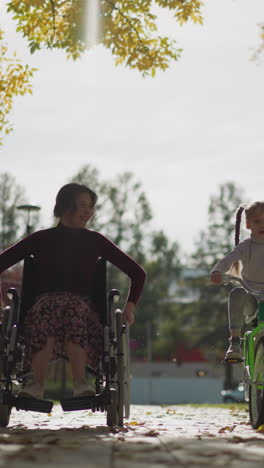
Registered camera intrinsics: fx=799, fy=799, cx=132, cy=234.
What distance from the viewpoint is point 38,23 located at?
10852 millimetres

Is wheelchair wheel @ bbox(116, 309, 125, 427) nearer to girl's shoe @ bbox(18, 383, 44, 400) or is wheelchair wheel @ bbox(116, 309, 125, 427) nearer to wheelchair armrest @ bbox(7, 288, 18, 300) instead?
girl's shoe @ bbox(18, 383, 44, 400)

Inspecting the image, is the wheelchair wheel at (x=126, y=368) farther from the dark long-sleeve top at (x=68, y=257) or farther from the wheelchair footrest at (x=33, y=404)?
the wheelchair footrest at (x=33, y=404)

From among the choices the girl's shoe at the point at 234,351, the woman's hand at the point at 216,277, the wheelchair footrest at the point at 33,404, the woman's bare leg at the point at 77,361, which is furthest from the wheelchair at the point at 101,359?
the girl's shoe at the point at 234,351

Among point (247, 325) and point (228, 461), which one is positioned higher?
point (247, 325)

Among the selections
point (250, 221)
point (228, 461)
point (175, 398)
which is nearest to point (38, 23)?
point (250, 221)

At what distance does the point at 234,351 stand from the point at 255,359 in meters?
0.42

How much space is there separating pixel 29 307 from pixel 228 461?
2376mm

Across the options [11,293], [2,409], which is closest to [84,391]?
[2,409]

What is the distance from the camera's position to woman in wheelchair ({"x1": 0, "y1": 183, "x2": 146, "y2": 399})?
509cm

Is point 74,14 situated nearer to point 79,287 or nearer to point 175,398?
point 79,287

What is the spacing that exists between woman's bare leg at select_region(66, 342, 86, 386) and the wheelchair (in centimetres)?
14

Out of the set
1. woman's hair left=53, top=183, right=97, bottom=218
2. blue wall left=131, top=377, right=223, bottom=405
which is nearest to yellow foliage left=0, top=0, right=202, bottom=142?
woman's hair left=53, top=183, right=97, bottom=218

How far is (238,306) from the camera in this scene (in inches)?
237

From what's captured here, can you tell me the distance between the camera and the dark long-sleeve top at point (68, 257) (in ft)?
17.6
